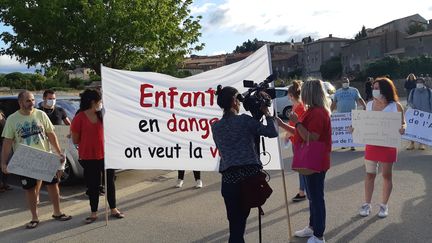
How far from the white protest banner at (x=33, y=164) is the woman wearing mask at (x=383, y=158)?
399 centimetres

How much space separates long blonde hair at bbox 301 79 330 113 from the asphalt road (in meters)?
1.52

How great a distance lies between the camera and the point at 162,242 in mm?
5152

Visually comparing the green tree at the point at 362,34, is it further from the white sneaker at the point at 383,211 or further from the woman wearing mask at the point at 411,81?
the white sneaker at the point at 383,211

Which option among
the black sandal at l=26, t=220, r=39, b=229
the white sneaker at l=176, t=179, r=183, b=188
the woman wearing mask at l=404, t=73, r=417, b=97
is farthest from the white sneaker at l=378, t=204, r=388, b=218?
the woman wearing mask at l=404, t=73, r=417, b=97

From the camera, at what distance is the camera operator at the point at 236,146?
3904mm

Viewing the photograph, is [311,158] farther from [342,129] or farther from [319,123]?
[342,129]

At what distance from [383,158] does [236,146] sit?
2618mm

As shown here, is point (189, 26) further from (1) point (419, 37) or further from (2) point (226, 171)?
(1) point (419, 37)

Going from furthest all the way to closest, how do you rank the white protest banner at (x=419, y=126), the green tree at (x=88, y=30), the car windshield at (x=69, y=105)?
1. the green tree at (x=88, y=30)
2. the white protest banner at (x=419, y=126)
3. the car windshield at (x=69, y=105)

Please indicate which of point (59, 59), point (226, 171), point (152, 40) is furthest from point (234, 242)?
point (59, 59)

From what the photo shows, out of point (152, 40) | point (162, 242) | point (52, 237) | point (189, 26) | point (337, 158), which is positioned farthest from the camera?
point (189, 26)

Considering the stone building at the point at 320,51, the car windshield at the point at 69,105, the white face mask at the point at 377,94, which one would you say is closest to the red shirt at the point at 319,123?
the white face mask at the point at 377,94

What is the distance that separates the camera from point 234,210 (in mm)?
3969

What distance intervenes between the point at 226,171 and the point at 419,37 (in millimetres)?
82792
